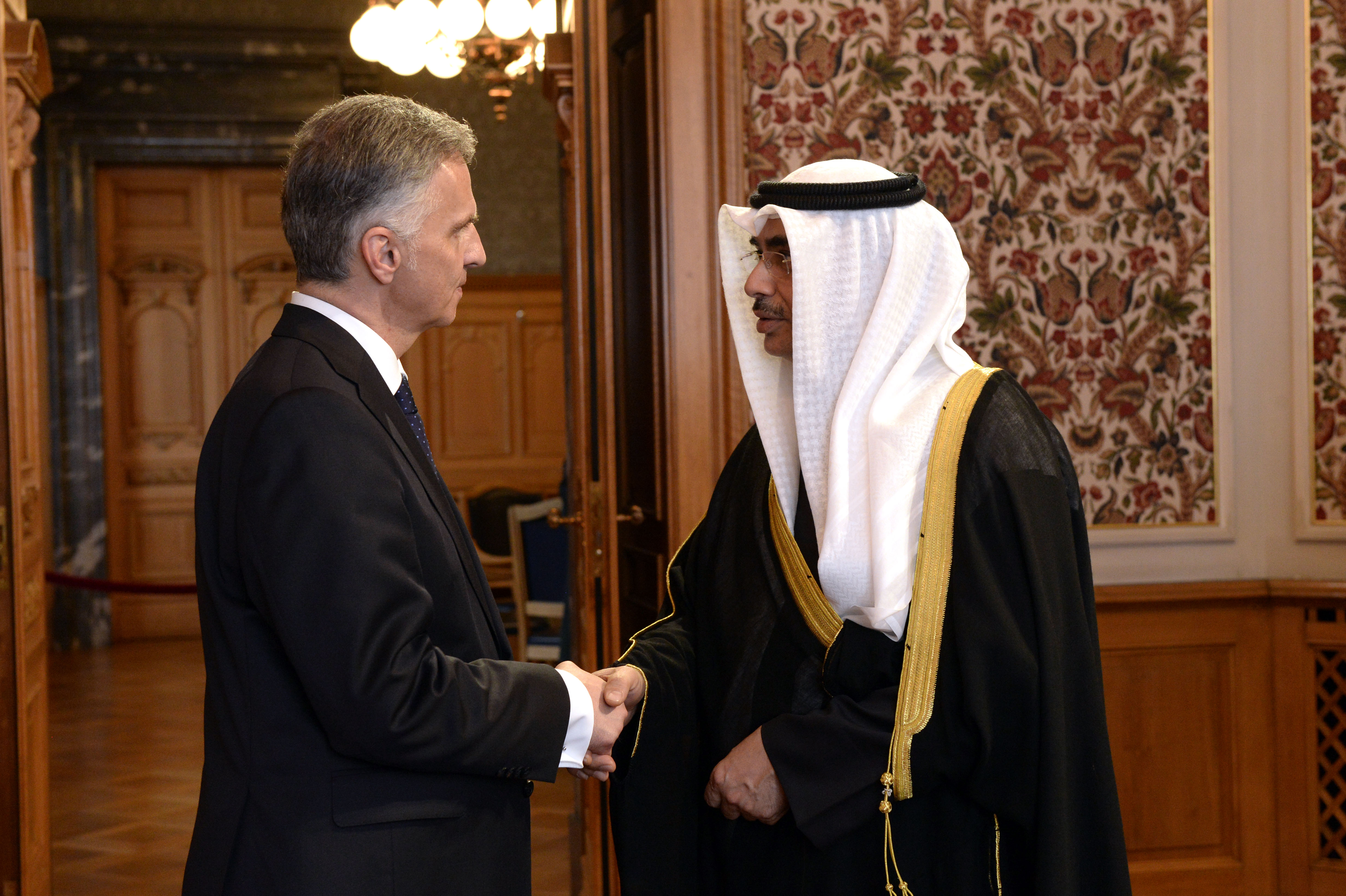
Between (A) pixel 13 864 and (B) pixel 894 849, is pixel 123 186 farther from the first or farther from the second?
(B) pixel 894 849

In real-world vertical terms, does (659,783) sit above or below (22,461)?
below

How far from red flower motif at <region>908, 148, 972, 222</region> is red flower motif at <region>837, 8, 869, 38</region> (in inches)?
11.7

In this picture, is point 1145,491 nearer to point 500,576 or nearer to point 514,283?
point 500,576

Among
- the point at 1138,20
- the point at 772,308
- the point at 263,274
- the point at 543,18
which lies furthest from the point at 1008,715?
the point at 263,274

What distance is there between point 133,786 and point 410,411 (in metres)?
3.84

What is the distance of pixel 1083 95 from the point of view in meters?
3.19

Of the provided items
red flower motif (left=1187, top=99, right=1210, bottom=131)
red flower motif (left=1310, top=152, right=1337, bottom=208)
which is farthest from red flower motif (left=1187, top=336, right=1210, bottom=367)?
red flower motif (left=1187, top=99, right=1210, bottom=131)

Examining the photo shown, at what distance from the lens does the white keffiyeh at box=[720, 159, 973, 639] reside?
1.65m

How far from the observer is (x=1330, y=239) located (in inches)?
125

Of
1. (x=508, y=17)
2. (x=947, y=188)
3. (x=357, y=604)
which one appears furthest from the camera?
(x=508, y=17)

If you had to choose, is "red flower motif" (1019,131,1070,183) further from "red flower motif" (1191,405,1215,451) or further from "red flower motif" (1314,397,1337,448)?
"red flower motif" (1314,397,1337,448)

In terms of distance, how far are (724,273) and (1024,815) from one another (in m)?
1.06

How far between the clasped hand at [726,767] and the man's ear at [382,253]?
62 centimetres

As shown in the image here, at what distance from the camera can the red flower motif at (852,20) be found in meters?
3.12
